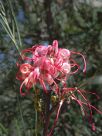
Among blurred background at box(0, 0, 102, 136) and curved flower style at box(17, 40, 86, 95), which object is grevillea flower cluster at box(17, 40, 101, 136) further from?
blurred background at box(0, 0, 102, 136)


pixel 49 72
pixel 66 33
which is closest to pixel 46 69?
pixel 49 72

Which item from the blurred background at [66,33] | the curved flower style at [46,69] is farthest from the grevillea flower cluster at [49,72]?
the blurred background at [66,33]

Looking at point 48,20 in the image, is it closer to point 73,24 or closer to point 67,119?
point 73,24

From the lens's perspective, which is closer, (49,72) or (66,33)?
(49,72)

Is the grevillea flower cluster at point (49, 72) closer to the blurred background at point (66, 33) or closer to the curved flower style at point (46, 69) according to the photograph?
the curved flower style at point (46, 69)

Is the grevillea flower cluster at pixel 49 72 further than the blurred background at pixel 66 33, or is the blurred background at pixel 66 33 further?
the blurred background at pixel 66 33

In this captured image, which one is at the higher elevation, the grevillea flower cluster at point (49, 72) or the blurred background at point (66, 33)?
the blurred background at point (66, 33)

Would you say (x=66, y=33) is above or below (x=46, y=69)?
above

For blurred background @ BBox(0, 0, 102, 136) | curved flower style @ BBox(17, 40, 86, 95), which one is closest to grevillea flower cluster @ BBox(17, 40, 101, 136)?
curved flower style @ BBox(17, 40, 86, 95)

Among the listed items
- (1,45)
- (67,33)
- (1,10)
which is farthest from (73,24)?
(1,10)

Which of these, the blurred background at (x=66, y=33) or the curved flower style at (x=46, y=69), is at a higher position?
the blurred background at (x=66, y=33)

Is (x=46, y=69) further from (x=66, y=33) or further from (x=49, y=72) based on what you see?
(x=66, y=33)
